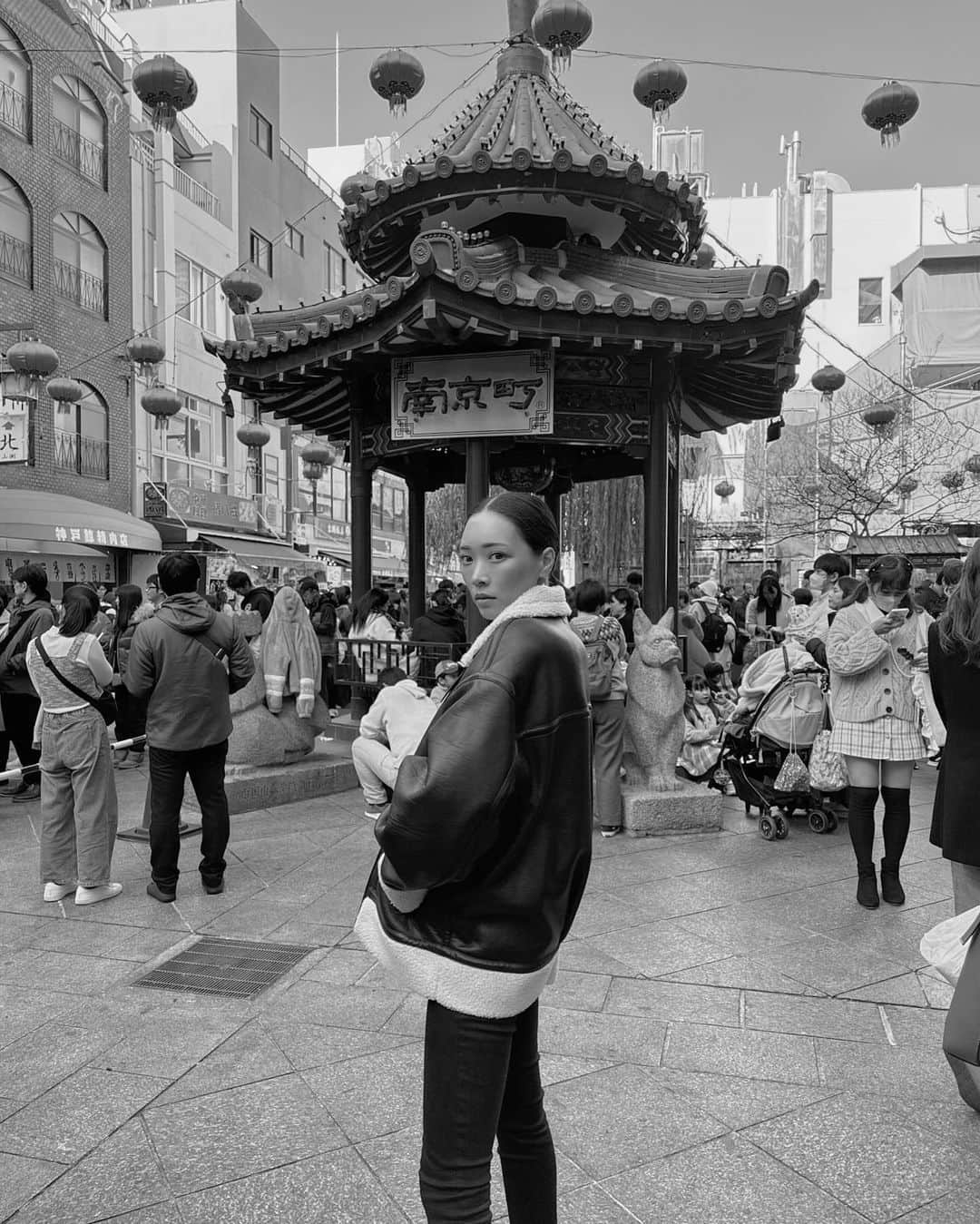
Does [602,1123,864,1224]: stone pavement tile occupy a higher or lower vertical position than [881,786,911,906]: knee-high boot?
lower

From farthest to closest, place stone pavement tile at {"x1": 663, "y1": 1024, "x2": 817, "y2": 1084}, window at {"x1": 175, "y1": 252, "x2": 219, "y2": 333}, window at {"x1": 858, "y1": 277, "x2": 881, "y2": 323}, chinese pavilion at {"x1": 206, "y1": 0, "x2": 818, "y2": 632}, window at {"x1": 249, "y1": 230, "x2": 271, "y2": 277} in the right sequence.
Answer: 1. window at {"x1": 858, "y1": 277, "x2": 881, "y2": 323}
2. window at {"x1": 249, "y1": 230, "x2": 271, "y2": 277}
3. window at {"x1": 175, "y1": 252, "x2": 219, "y2": 333}
4. chinese pavilion at {"x1": 206, "y1": 0, "x2": 818, "y2": 632}
5. stone pavement tile at {"x1": 663, "y1": 1024, "x2": 817, "y2": 1084}

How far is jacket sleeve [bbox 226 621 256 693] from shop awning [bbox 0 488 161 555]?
43.4 ft

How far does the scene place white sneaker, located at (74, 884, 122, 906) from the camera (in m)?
4.98

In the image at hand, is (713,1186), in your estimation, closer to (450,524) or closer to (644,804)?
(644,804)

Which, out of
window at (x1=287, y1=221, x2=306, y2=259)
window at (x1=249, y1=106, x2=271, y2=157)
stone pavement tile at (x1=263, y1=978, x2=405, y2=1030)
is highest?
window at (x1=249, y1=106, x2=271, y2=157)

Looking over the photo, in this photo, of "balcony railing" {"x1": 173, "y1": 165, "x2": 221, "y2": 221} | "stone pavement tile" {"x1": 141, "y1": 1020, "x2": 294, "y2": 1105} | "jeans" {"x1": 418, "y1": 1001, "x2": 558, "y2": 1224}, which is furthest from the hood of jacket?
"balcony railing" {"x1": 173, "y1": 165, "x2": 221, "y2": 221}

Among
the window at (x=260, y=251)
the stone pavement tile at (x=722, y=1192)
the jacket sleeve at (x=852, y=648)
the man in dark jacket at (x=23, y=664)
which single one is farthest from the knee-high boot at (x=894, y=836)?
the window at (x=260, y=251)

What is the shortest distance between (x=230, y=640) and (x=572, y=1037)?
9.23 feet

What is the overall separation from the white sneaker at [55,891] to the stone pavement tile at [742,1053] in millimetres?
3363

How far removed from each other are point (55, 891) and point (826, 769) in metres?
4.78

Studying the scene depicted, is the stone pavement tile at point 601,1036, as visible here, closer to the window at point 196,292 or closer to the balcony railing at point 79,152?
the balcony railing at point 79,152

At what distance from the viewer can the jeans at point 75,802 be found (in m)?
4.99

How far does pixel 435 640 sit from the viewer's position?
25.4ft

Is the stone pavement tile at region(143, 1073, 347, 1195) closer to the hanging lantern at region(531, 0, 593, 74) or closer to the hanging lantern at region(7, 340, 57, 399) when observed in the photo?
the hanging lantern at region(531, 0, 593, 74)
